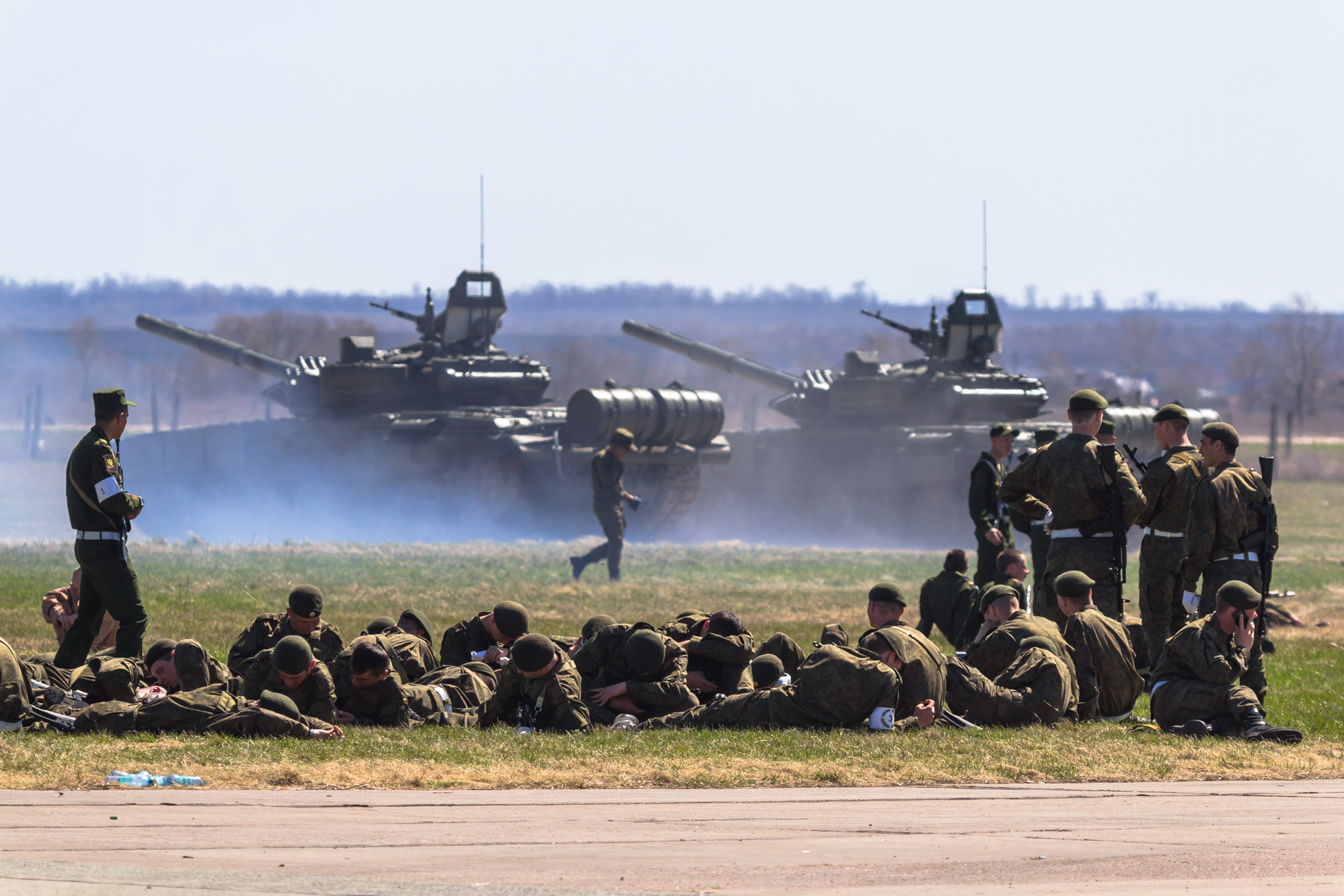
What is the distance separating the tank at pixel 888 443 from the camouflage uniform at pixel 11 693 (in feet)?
76.8

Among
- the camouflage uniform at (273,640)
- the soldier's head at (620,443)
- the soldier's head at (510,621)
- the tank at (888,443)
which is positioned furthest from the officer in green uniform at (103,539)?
the tank at (888,443)

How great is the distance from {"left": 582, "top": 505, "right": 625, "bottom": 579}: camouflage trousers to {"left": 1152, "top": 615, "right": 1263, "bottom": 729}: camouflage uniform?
10.9 meters

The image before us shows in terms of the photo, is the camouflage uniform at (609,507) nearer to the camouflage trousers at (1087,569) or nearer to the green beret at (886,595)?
the camouflage trousers at (1087,569)

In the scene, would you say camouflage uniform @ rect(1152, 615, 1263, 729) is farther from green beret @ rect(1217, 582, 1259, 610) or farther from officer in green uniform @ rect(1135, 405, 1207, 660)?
officer in green uniform @ rect(1135, 405, 1207, 660)

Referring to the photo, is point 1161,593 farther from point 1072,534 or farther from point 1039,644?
point 1039,644

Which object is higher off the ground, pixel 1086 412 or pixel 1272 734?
pixel 1086 412

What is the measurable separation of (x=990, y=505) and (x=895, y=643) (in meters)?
5.51

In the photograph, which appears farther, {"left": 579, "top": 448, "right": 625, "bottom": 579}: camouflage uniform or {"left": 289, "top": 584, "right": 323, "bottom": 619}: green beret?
{"left": 579, "top": 448, "right": 625, "bottom": 579}: camouflage uniform

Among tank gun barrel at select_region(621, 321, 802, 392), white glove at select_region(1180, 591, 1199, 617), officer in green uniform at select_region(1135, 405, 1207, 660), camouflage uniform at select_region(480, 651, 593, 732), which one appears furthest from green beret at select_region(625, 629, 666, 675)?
tank gun barrel at select_region(621, 321, 802, 392)

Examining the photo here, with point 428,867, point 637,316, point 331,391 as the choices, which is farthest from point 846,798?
point 637,316

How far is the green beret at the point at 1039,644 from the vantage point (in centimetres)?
961

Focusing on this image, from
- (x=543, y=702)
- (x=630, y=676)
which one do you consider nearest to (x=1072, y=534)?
(x=630, y=676)

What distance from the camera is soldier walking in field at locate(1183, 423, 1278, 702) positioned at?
10.6 m

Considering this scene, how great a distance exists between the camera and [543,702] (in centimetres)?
916
